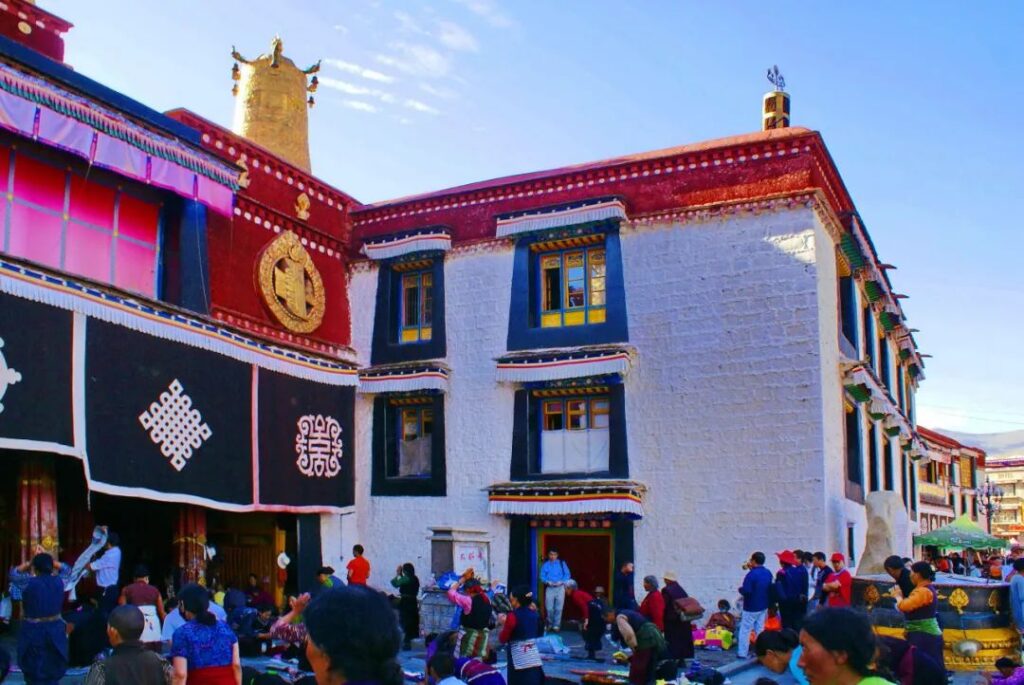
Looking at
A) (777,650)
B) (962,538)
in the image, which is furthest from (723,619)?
(777,650)

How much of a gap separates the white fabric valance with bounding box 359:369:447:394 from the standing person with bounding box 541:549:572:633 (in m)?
3.90

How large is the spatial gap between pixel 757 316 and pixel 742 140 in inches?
120

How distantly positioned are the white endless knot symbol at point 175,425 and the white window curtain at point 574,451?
6.06 m

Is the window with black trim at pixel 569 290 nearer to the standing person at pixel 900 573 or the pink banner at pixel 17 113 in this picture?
the pink banner at pixel 17 113

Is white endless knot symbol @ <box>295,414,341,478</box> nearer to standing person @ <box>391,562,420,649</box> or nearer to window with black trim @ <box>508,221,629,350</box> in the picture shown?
standing person @ <box>391,562,420,649</box>

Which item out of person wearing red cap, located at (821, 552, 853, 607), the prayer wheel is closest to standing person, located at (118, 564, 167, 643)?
person wearing red cap, located at (821, 552, 853, 607)

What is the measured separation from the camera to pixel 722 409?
1603cm

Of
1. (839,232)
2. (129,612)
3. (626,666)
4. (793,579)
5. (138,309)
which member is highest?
(839,232)

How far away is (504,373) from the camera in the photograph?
17438mm

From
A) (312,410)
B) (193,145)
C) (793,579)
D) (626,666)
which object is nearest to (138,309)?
(193,145)

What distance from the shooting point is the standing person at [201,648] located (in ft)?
19.6

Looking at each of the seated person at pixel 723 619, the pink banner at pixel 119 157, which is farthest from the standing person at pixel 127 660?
the seated person at pixel 723 619

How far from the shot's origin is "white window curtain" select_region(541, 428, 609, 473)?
1708cm

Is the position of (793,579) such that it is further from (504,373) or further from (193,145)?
(193,145)
